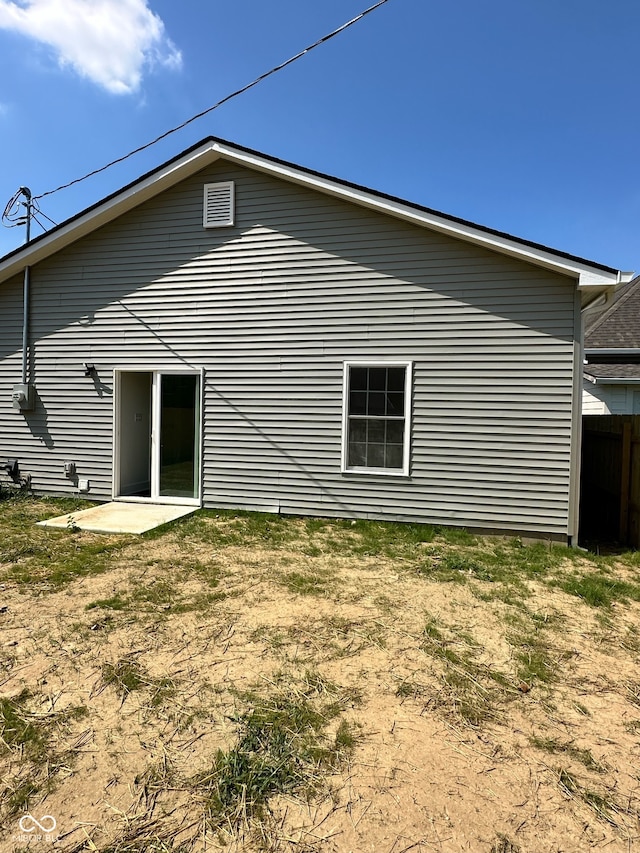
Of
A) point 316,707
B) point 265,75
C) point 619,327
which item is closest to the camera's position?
point 316,707

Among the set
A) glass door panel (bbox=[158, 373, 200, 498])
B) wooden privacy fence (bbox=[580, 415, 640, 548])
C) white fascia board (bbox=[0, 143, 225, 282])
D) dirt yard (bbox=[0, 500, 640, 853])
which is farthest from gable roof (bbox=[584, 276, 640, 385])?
white fascia board (bbox=[0, 143, 225, 282])

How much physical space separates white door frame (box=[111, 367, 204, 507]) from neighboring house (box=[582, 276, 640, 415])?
701 centimetres

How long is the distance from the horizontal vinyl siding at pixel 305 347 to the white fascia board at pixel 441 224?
0.19 m

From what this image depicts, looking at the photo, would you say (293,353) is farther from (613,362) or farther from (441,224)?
(613,362)

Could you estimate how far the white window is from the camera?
6.41 metres

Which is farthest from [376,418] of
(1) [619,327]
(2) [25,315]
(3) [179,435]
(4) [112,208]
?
(1) [619,327]

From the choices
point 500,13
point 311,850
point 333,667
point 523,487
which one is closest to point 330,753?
point 311,850

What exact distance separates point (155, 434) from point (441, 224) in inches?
217

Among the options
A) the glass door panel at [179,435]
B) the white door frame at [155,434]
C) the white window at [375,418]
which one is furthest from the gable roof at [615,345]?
the glass door panel at [179,435]

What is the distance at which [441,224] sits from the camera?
5926 mm

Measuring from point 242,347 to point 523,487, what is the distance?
183 inches

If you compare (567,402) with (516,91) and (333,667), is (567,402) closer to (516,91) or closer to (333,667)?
(333,667)

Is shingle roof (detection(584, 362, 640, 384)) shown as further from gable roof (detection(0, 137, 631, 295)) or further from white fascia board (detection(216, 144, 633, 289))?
white fascia board (detection(216, 144, 633, 289))

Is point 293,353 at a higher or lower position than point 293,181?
lower
